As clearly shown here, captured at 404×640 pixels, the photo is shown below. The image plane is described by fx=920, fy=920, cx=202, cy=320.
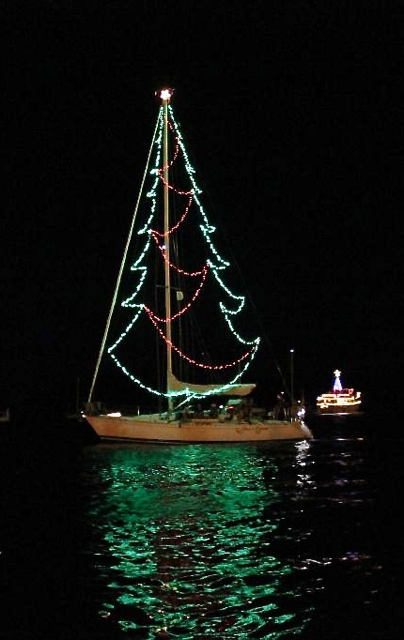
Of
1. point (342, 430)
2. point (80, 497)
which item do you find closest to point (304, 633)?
point (80, 497)

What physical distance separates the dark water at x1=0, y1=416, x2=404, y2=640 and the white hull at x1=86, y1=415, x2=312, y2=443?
12.1 m

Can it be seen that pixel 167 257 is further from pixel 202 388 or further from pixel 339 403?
pixel 339 403

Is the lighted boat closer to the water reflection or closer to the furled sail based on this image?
the furled sail

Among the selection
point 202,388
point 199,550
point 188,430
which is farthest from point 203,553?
point 202,388

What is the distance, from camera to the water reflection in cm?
1398

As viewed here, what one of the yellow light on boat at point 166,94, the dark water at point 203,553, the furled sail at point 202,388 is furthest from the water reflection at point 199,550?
the yellow light on boat at point 166,94

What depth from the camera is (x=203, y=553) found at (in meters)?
18.6

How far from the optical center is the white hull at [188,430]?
1923 inches

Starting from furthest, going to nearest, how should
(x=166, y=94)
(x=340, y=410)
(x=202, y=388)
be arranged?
(x=340, y=410)
(x=166, y=94)
(x=202, y=388)

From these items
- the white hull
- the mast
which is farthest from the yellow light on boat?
the white hull

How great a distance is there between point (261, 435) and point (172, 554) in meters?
32.2

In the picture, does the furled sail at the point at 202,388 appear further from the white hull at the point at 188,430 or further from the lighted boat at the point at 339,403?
the lighted boat at the point at 339,403

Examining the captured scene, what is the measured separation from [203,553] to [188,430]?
3025 centimetres

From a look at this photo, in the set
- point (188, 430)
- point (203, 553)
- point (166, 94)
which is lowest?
point (203, 553)
